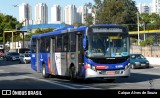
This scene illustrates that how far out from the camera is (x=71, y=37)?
818 inches

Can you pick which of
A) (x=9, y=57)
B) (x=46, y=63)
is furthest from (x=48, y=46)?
(x=9, y=57)

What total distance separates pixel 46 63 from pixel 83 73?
244 inches

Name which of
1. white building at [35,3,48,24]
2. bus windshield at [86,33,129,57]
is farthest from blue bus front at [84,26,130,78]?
white building at [35,3,48,24]

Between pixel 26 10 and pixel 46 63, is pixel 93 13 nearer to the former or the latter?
pixel 26 10

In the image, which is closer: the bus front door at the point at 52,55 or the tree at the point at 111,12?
the bus front door at the point at 52,55

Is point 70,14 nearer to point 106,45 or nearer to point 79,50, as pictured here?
point 79,50

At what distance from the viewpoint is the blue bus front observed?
62.6 feet

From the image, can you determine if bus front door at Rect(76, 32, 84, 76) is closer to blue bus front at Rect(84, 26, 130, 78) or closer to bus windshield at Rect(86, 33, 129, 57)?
blue bus front at Rect(84, 26, 130, 78)

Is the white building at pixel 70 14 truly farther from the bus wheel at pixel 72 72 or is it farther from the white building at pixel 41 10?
the bus wheel at pixel 72 72

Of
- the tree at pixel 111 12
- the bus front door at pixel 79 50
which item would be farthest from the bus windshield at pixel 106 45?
the tree at pixel 111 12

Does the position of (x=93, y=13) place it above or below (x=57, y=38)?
above

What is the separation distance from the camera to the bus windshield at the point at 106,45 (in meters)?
19.1

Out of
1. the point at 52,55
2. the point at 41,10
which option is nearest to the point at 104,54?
the point at 52,55

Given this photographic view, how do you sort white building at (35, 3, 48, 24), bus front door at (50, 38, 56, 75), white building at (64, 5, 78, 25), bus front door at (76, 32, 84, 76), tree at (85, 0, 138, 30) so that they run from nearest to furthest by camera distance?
bus front door at (76, 32, 84, 76) → bus front door at (50, 38, 56, 75) → tree at (85, 0, 138, 30) → white building at (35, 3, 48, 24) → white building at (64, 5, 78, 25)
